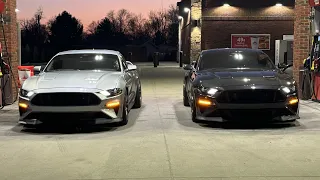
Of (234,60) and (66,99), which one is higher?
(234,60)

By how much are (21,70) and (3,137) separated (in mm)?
5209

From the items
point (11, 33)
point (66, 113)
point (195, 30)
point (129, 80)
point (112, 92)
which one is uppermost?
point (195, 30)

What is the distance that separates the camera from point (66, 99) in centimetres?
765

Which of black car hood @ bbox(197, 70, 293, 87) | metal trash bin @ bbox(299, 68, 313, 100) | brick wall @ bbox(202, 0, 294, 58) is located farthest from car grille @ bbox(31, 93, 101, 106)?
brick wall @ bbox(202, 0, 294, 58)

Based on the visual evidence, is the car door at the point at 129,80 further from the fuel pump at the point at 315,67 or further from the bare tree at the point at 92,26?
the bare tree at the point at 92,26

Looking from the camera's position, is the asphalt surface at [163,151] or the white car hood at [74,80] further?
the white car hood at [74,80]

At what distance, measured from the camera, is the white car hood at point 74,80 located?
779cm

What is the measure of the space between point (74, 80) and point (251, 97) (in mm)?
3121

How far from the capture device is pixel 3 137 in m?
7.59

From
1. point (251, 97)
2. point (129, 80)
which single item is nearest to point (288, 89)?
point (251, 97)

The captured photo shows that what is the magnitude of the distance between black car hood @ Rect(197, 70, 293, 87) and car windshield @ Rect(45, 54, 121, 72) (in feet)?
6.51

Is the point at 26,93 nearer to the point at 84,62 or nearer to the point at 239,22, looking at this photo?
the point at 84,62

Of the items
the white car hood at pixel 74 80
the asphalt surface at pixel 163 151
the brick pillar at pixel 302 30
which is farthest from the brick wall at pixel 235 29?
the white car hood at pixel 74 80

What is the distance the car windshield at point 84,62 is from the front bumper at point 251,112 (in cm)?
252
